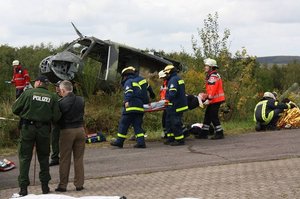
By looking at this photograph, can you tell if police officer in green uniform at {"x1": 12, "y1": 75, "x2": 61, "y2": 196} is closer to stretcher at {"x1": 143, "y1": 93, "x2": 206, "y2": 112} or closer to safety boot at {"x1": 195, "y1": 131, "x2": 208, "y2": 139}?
stretcher at {"x1": 143, "y1": 93, "x2": 206, "y2": 112}

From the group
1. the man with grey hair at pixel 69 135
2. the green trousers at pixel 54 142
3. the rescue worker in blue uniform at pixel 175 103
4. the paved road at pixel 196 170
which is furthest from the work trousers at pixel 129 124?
the man with grey hair at pixel 69 135

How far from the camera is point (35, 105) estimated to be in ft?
26.0

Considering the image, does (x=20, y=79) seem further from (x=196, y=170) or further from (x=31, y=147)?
(x=31, y=147)

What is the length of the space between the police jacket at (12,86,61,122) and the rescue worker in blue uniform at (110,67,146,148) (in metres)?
3.95

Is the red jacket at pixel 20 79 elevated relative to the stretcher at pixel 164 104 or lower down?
elevated

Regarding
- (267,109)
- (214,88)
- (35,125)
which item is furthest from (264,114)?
(35,125)

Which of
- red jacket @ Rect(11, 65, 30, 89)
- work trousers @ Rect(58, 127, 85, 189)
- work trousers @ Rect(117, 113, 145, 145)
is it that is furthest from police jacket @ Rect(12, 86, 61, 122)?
red jacket @ Rect(11, 65, 30, 89)

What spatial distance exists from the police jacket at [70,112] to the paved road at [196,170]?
1.05 meters

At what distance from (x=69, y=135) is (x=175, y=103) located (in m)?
4.38

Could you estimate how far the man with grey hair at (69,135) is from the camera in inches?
329

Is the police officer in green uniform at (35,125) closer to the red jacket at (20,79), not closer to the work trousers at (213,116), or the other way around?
the work trousers at (213,116)

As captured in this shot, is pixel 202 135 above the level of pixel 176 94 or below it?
below

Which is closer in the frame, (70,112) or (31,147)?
(31,147)

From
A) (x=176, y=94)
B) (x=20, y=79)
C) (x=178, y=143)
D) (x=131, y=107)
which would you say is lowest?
(x=178, y=143)
